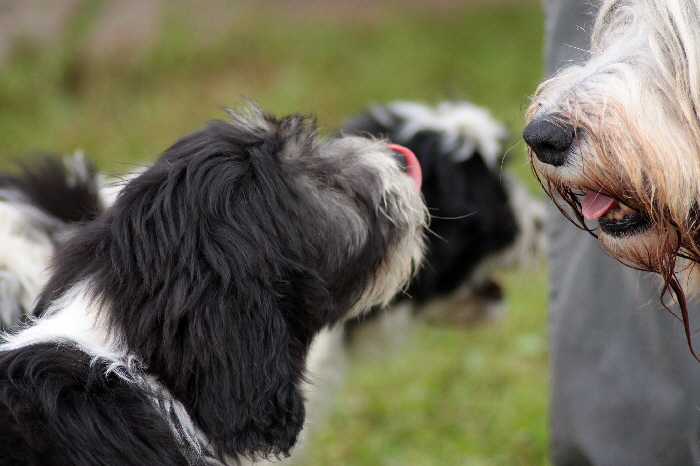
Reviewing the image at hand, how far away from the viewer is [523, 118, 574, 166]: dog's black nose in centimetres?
204

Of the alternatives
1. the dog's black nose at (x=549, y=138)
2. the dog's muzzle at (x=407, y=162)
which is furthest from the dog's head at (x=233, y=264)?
the dog's black nose at (x=549, y=138)

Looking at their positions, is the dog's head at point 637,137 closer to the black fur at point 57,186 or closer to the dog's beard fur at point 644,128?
the dog's beard fur at point 644,128

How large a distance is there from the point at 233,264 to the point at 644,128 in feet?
3.70

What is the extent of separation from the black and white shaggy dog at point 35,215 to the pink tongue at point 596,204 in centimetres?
178

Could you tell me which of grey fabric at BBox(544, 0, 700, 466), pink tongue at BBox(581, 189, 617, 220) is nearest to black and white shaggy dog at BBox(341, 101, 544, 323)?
grey fabric at BBox(544, 0, 700, 466)

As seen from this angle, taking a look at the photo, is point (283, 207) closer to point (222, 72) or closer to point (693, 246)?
point (693, 246)

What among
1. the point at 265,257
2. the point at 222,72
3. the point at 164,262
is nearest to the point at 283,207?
the point at 265,257

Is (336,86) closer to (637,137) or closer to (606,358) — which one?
(606,358)

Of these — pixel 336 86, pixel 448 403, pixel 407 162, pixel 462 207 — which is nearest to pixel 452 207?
pixel 462 207

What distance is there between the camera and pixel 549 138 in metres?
2.06

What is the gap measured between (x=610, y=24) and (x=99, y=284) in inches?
64.0

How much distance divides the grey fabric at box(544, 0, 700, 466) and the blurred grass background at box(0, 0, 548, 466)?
3.59 feet

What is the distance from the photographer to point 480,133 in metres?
4.06

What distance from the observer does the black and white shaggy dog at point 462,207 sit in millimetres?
3838
